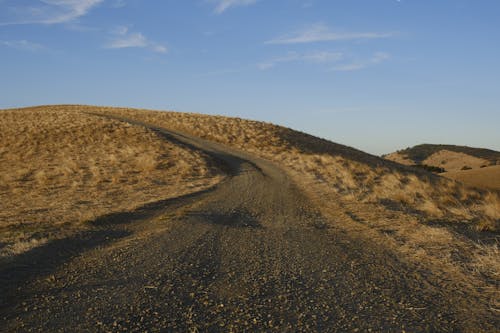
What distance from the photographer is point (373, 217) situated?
34.6 ft

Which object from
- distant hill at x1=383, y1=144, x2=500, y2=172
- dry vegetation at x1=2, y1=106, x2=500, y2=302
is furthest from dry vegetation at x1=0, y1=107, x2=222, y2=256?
distant hill at x1=383, y1=144, x2=500, y2=172

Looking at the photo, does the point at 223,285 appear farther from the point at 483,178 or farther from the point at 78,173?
the point at 483,178

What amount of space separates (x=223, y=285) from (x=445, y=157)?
86.7 meters

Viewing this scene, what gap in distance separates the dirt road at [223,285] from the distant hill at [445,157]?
62.9m

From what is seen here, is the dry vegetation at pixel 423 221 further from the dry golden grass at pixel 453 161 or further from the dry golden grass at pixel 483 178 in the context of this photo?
the dry golden grass at pixel 453 161

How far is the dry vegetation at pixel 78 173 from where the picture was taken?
10578mm

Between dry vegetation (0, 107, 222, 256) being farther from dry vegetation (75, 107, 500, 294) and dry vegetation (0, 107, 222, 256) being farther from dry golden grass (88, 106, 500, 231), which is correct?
dry golden grass (88, 106, 500, 231)

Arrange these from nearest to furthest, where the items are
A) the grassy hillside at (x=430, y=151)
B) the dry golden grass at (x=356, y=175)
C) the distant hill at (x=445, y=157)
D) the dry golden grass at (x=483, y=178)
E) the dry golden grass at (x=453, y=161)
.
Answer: the dry golden grass at (x=356, y=175) < the dry golden grass at (x=483, y=178) < the dry golden grass at (x=453, y=161) < the distant hill at (x=445, y=157) < the grassy hillside at (x=430, y=151)

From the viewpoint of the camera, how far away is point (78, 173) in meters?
20.8

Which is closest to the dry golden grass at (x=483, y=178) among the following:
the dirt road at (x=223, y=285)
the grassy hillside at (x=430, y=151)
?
the dirt road at (x=223, y=285)

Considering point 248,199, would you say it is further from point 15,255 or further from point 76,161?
point 76,161

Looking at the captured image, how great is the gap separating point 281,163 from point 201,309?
23.1m

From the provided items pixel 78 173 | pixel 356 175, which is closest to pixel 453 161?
pixel 356 175

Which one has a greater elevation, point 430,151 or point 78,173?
point 430,151
